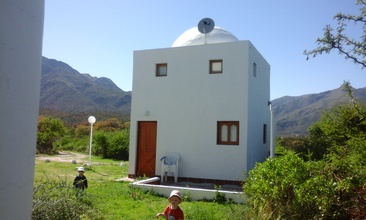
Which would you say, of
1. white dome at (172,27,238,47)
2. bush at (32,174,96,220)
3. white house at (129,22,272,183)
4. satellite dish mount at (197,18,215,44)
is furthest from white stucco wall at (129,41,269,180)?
bush at (32,174,96,220)

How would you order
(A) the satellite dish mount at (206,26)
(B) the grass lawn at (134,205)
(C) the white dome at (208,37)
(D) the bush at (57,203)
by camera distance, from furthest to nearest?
1. (C) the white dome at (208,37)
2. (A) the satellite dish mount at (206,26)
3. (B) the grass lawn at (134,205)
4. (D) the bush at (57,203)

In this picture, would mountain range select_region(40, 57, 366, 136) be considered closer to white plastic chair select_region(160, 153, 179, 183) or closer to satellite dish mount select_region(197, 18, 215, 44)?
satellite dish mount select_region(197, 18, 215, 44)

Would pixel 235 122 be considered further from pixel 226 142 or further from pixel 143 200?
pixel 143 200

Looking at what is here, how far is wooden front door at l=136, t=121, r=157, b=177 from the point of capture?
1411cm

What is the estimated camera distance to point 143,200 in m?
9.71

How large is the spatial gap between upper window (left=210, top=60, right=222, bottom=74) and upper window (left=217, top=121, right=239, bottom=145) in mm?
2170

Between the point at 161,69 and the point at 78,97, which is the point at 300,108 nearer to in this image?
the point at 78,97

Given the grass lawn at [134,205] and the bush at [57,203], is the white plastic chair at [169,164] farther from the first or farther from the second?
the bush at [57,203]

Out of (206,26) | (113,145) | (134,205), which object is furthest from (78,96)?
(134,205)

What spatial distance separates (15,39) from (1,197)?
1.29 meters

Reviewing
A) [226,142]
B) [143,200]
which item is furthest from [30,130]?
[226,142]

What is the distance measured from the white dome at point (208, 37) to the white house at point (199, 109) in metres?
0.46

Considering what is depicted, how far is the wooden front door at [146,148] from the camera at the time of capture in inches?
555

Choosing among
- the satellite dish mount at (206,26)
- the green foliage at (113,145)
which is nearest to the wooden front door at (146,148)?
the satellite dish mount at (206,26)
